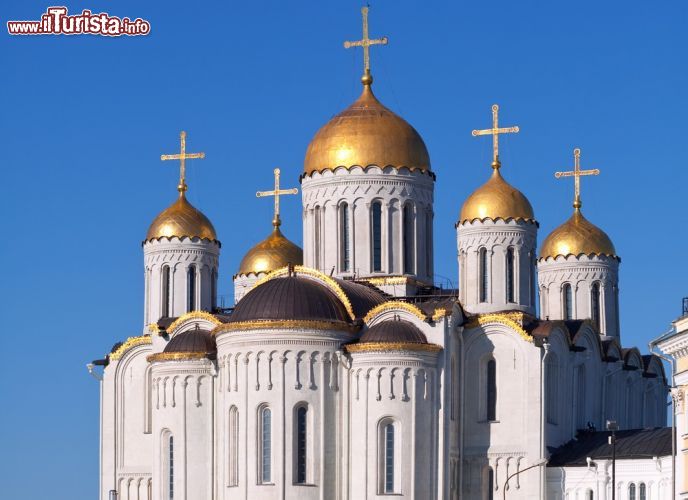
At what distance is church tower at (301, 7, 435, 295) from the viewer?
59.7 metres

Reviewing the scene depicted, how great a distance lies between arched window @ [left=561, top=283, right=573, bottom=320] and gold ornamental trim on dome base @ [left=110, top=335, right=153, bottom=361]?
1365 centimetres

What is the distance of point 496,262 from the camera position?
2376 inches

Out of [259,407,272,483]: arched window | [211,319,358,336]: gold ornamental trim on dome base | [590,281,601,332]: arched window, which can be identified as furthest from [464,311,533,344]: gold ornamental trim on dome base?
[590,281,601,332]: arched window

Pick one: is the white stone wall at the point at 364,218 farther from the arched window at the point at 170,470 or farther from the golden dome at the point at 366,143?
the arched window at the point at 170,470

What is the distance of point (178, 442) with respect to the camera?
5791 centimetres

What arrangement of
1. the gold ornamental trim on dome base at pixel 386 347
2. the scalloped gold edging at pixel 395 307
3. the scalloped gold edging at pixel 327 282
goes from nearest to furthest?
the gold ornamental trim on dome base at pixel 386 347
the scalloped gold edging at pixel 395 307
the scalloped gold edging at pixel 327 282

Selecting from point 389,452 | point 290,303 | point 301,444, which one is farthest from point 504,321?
point 301,444

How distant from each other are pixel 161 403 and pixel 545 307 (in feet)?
49.1

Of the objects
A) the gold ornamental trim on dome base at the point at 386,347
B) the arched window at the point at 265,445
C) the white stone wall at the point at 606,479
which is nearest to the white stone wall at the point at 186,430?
the arched window at the point at 265,445

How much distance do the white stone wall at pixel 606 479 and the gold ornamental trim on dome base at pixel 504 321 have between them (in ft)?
12.2

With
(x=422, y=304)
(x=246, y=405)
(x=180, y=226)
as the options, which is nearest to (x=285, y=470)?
(x=246, y=405)

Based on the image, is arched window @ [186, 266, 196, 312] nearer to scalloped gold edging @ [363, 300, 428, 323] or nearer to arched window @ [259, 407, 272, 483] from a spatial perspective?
scalloped gold edging @ [363, 300, 428, 323]

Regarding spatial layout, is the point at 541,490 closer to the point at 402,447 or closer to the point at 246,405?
the point at 402,447

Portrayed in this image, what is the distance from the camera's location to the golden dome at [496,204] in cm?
6075
